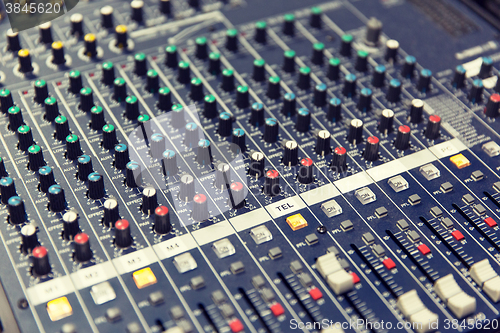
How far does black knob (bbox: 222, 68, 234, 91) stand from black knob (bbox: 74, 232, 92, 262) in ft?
6.26

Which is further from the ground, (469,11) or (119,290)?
(469,11)

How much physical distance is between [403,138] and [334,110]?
0.58 meters

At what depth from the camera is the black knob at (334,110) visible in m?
→ 4.91

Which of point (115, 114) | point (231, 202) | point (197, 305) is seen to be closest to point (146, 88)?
point (115, 114)

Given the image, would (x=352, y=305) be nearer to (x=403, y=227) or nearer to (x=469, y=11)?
(x=403, y=227)

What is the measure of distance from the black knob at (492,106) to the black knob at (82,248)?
329cm

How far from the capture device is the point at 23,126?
4.53m

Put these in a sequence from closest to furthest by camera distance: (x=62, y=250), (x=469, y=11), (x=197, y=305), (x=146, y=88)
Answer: (x=197, y=305) → (x=62, y=250) → (x=146, y=88) → (x=469, y=11)

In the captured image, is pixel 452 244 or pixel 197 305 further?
pixel 452 244

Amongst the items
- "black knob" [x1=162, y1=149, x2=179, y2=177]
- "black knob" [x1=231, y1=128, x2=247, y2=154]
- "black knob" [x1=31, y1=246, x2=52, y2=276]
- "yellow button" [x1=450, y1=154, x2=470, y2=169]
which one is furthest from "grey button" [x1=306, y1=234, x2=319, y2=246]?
"black knob" [x1=31, y1=246, x2=52, y2=276]

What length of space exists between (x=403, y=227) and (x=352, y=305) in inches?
27.7

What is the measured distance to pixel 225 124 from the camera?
4758 millimetres

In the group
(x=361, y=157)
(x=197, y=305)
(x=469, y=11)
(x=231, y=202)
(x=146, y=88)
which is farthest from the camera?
(x=469, y=11)

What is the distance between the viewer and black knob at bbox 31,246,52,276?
372 cm
